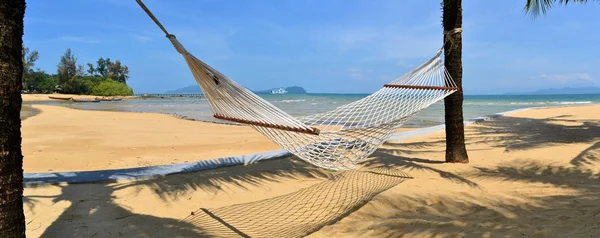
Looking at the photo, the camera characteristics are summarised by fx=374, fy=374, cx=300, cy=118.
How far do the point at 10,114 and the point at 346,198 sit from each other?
70.9 inches

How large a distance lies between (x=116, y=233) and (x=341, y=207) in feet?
3.92

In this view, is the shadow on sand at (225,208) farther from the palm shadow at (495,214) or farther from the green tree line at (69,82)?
the green tree line at (69,82)

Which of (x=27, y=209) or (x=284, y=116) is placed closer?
(x=284, y=116)

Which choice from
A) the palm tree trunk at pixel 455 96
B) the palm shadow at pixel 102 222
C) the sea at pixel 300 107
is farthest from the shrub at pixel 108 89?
the palm tree trunk at pixel 455 96

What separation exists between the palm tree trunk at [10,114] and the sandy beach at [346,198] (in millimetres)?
770

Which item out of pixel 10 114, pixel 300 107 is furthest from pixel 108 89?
pixel 10 114

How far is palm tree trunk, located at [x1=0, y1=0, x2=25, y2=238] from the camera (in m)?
1.00

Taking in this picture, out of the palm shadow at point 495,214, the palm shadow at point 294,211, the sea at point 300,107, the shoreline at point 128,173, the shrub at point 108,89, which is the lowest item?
the palm shadow at point 294,211

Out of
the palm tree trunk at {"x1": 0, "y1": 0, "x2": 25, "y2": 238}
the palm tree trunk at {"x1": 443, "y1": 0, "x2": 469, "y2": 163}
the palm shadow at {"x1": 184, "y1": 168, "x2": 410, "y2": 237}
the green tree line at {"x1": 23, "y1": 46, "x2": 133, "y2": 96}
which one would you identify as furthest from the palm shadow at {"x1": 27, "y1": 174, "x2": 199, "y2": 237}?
the green tree line at {"x1": 23, "y1": 46, "x2": 133, "y2": 96}

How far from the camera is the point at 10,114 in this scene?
102 centimetres

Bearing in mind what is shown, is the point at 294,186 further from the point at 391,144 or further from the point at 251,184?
the point at 391,144

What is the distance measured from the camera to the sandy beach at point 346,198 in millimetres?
1813

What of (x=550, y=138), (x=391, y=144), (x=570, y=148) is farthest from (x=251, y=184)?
(x=550, y=138)

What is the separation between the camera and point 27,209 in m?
2.03
